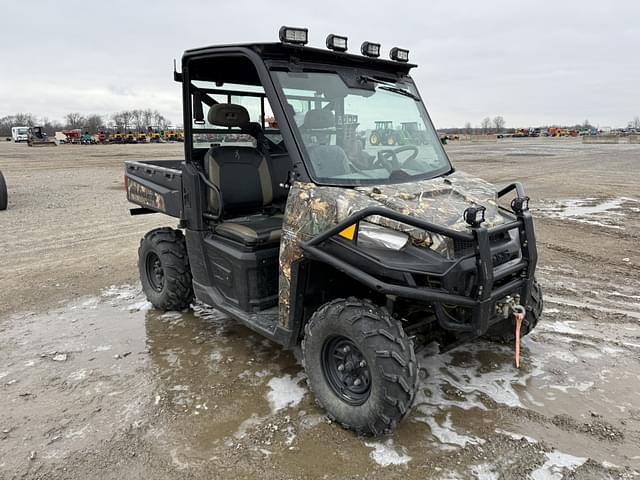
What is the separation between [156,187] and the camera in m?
4.73

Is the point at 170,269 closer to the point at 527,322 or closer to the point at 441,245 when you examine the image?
the point at 441,245

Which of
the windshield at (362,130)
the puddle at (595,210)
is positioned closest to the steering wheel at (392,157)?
the windshield at (362,130)

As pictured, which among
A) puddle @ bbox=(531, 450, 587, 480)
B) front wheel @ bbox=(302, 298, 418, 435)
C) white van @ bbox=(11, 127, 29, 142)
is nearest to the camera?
puddle @ bbox=(531, 450, 587, 480)

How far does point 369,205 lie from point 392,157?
31.4 inches

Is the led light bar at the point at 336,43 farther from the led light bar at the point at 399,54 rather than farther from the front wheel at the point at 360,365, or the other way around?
the front wheel at the point at 360,365

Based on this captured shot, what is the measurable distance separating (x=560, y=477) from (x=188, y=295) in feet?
11.2

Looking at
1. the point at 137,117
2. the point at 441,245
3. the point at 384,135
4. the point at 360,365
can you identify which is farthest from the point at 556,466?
the point at 137,117

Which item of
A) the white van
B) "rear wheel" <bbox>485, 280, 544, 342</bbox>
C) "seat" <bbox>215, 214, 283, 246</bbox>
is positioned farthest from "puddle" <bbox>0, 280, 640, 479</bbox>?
the white van

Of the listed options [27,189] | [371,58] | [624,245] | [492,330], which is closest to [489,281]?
[492,330]

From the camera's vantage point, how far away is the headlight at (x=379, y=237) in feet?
9.37

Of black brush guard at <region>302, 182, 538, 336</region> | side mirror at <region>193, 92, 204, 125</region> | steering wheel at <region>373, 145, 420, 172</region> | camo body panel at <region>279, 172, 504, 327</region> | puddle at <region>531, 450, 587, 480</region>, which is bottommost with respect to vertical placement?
puddle at <region>531, 450, 587, 480</region>

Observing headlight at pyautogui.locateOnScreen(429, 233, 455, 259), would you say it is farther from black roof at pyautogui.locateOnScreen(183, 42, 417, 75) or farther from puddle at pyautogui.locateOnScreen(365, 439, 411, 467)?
black roof at pyautogui.locateOnScreen(183, 42, 417, 75)

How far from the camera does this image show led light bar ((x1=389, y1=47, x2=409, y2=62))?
3840 millimetres

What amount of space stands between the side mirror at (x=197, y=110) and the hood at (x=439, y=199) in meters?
1.82
